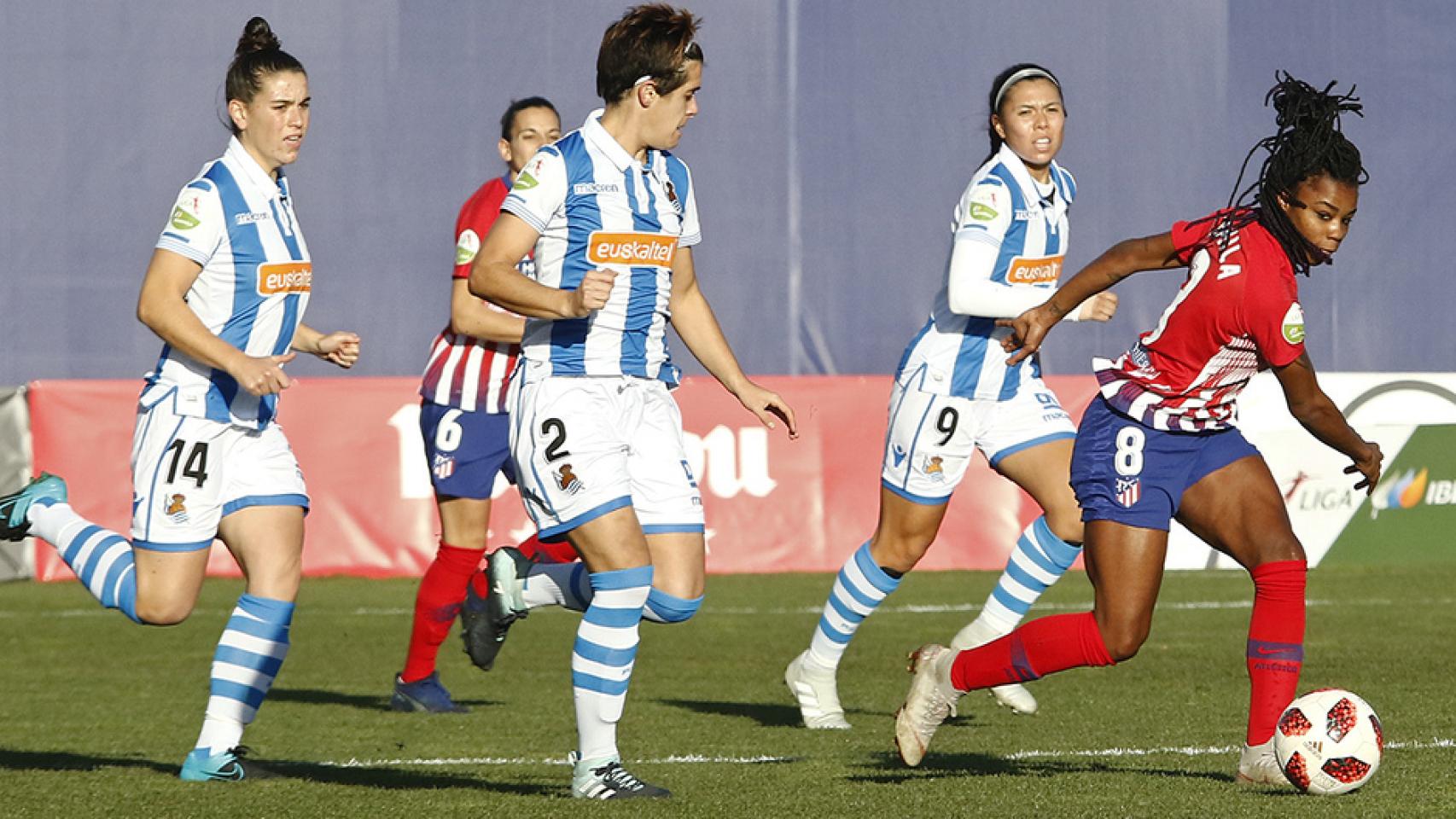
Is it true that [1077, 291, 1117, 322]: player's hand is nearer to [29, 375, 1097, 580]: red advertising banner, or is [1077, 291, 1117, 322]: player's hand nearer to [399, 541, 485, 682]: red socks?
[399, 541, 485, 682]: red socks

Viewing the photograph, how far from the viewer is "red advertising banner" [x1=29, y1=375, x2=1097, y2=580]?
13.7 metres

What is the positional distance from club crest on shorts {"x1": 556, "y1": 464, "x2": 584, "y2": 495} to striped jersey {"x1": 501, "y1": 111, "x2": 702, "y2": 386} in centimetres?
29

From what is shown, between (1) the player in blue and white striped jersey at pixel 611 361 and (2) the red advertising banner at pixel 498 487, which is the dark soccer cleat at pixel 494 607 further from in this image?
(2) the red advertising banner at pixel 498 487

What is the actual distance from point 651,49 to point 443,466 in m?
2.79

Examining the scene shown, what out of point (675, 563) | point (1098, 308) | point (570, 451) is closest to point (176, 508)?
point (570, 451)

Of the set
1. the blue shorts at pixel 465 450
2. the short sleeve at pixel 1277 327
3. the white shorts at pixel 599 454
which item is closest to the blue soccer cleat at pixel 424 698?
the blue shorts at pixel 465 450

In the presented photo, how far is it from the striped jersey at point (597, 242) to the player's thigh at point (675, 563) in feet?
1.51

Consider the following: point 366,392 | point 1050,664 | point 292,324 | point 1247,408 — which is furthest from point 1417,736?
point 366,392

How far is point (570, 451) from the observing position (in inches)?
217

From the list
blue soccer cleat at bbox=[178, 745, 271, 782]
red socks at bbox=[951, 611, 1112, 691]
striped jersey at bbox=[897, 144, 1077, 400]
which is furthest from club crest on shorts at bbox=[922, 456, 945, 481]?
blue soccer cleat at bbox=[178, 745, 271, 782]

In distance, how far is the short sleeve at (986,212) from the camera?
284 inches

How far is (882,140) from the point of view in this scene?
55.4 ft

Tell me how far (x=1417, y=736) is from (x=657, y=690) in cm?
304

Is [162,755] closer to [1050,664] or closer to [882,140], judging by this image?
[1050,664]
